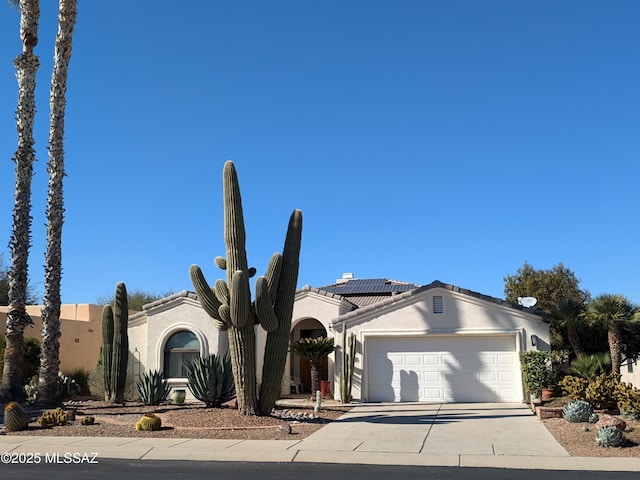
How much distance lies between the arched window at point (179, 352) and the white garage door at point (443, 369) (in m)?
6.31

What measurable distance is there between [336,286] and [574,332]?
13.7 metres

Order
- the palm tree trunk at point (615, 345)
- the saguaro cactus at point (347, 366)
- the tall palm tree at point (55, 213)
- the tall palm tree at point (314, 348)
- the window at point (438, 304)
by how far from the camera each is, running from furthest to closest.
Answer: the tall palm tree at point (314, 348), the window at point (438, 304), the saguaro cactus at point (347, 366), the tall palm tree at point (55, 213), the palm tree trunk at point (615, 345)

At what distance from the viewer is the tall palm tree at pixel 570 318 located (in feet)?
A: 60.4

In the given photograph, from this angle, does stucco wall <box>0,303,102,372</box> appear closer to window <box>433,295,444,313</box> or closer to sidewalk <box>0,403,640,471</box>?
sidewalk <box>0,403,640,471</box>

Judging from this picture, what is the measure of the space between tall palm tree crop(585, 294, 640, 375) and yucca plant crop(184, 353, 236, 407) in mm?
10308

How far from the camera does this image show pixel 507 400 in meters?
19.2

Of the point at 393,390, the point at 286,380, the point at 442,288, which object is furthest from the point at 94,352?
the point at 442,288

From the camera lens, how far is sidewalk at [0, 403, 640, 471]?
1044 cm

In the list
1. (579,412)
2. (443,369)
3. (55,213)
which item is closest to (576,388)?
(579,412)

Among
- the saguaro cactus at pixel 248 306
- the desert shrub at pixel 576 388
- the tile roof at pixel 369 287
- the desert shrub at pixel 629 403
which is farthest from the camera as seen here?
the tile roof at pixel 369 287

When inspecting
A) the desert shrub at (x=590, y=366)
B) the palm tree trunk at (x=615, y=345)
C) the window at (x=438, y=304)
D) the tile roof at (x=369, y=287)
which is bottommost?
the desert shrub at (x=590, y=366)

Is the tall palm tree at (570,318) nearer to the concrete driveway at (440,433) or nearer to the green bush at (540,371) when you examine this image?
the green bush at (540,371)

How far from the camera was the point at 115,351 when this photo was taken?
63.3ft

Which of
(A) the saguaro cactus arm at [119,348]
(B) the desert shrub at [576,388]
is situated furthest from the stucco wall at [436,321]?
(A) the saguaro cactus arm at [119,348]
